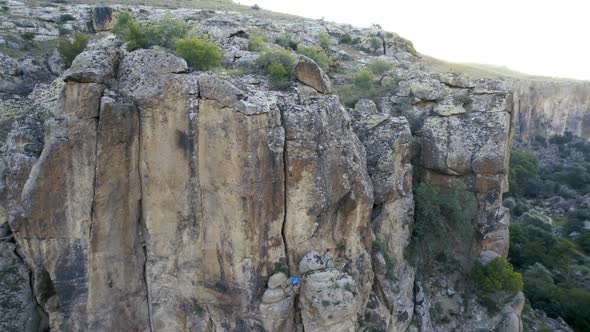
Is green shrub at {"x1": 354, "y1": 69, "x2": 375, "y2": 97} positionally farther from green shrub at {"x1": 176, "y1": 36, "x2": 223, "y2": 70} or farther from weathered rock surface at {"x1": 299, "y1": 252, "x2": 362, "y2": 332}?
weathered rock surface at {"x1": 299, "y1": 252, "x2": 362, "y2": 332}

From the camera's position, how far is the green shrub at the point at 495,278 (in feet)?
53.8

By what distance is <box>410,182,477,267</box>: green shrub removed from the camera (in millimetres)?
16281

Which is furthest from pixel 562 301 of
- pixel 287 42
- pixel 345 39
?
pixel 345 39

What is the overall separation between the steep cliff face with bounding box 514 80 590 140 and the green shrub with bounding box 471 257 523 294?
175 ft

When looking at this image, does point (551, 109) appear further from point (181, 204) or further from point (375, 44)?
point (181, 204)

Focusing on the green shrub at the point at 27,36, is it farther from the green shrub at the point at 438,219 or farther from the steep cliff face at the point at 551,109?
the steep cliff face at the point at 551,109

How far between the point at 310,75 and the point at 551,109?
70572mm

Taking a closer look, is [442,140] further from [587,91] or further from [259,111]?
[587,91]

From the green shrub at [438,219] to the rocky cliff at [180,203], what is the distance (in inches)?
159

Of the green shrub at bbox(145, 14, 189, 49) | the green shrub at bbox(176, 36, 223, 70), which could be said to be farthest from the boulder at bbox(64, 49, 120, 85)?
the green shrub at bbox(145, 14, 189, 49)

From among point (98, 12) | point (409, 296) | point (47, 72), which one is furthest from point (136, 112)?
point (98, 12)

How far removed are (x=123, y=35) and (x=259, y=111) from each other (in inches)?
296

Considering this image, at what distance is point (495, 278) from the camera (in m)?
16.5

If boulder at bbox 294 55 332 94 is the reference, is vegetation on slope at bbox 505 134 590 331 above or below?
below
